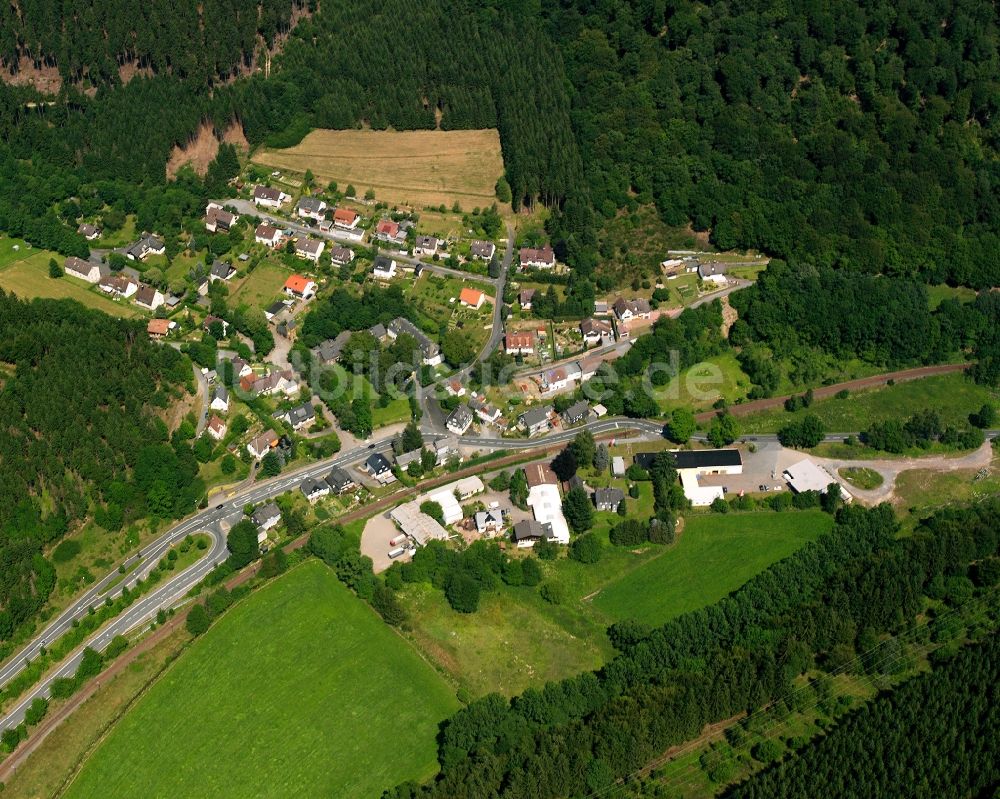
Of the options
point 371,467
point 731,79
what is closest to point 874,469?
point 371,467

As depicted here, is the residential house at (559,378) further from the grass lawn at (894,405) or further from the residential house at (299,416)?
the residential house at (299,416)

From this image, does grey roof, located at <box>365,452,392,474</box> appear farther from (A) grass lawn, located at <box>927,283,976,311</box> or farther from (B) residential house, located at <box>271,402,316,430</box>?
(A) grass lawn, located at <box>927,283,976,311</box>

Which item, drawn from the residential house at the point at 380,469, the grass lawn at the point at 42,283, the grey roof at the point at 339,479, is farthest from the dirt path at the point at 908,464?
the grass lawn at the point at 42,283

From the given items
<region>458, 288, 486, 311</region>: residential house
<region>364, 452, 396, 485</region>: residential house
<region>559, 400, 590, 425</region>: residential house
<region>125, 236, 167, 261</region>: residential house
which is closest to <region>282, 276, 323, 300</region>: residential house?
<region>458, 288, 486, 311</region>: residential house

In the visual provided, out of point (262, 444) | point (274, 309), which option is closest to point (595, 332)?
point (274, 309)

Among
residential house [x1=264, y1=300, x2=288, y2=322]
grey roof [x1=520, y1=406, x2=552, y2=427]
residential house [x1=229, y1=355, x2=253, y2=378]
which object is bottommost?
grey roof [x1=520, y1=406, x2=552, y2=427]

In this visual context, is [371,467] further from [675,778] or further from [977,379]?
[977,379]
